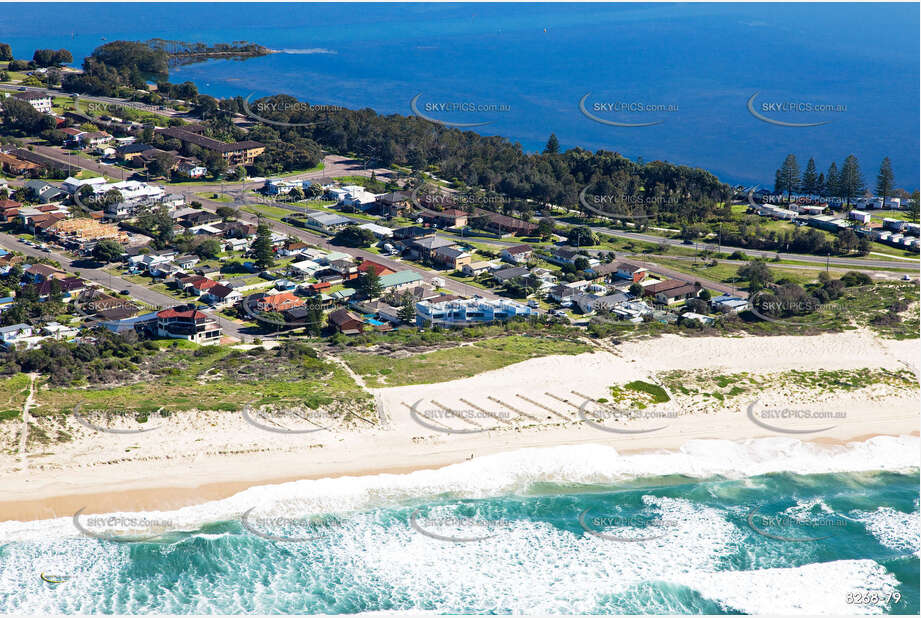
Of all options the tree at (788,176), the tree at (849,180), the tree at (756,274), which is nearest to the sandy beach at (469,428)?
the tree at (756,274)

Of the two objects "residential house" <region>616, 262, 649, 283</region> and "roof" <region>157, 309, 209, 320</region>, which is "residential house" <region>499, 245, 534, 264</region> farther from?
"roof" <region>157, 309, 209, 320</region>

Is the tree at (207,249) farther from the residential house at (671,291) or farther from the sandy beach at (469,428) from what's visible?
the residential house at (671,291)

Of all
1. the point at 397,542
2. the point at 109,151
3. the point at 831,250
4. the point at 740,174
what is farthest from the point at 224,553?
the point at 740,174

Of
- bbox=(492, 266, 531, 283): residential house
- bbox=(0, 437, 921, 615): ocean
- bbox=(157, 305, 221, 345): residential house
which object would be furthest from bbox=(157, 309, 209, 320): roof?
bbox=(492, 266, 531, 283): residential house

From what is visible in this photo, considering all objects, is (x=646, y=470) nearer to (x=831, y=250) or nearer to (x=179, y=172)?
(x=831, y=250)

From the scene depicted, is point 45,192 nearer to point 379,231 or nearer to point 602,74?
point 379,231

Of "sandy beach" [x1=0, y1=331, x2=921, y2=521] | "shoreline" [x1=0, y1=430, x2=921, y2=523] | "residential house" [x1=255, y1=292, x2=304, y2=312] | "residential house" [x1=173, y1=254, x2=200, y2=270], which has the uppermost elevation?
"residential house" [x1=173, y1=254, x2=200, y2=270]

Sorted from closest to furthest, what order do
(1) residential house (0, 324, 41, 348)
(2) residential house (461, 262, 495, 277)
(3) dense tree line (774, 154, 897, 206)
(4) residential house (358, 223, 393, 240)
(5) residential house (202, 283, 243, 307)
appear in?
1. (1) residential house (0, 324, 41, 348)
2. (5) residential house (202, 283, 243, 307)
3. (2) residential house (461, 262, 495, 277)
4. (4) residential house (358, 223, 393, 240)
5. (3) dense tree line (774, 154, 897, 206)
